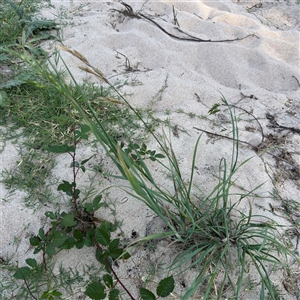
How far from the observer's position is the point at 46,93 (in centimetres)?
174

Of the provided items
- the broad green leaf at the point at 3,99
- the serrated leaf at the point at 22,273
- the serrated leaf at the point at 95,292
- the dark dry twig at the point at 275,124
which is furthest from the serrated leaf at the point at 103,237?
the dark dry twig at the point at 275,124

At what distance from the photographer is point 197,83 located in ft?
6.55

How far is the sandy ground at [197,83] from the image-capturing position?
1.26m

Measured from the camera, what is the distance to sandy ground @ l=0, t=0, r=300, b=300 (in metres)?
1.26

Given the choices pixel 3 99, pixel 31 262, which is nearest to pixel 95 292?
pixel 31 262

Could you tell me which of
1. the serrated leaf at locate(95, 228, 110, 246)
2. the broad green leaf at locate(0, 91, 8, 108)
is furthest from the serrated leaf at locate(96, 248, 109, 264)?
the broad green leaf at locate(0, 91, 8, 108)

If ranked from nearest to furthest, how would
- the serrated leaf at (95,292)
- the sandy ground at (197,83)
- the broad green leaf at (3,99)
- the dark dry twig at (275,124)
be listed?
the serrated leaf at (95,292), the sandy ground at (197,83), the broad green leaf at (3,99), the dark dry twig at (275,124)

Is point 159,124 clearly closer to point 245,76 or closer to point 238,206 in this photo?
point 238,206

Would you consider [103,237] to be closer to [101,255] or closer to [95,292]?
[101,255]

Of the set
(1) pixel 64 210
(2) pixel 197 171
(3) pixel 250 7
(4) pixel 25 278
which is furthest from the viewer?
(3) pixel 250 7

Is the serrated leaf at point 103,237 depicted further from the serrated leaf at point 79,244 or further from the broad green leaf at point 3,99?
the broad green leaf at point 3,99

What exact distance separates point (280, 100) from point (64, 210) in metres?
1.44

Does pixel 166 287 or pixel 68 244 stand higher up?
pixel 166 287

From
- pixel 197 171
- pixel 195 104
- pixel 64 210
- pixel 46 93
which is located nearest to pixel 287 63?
pixel 195 104
